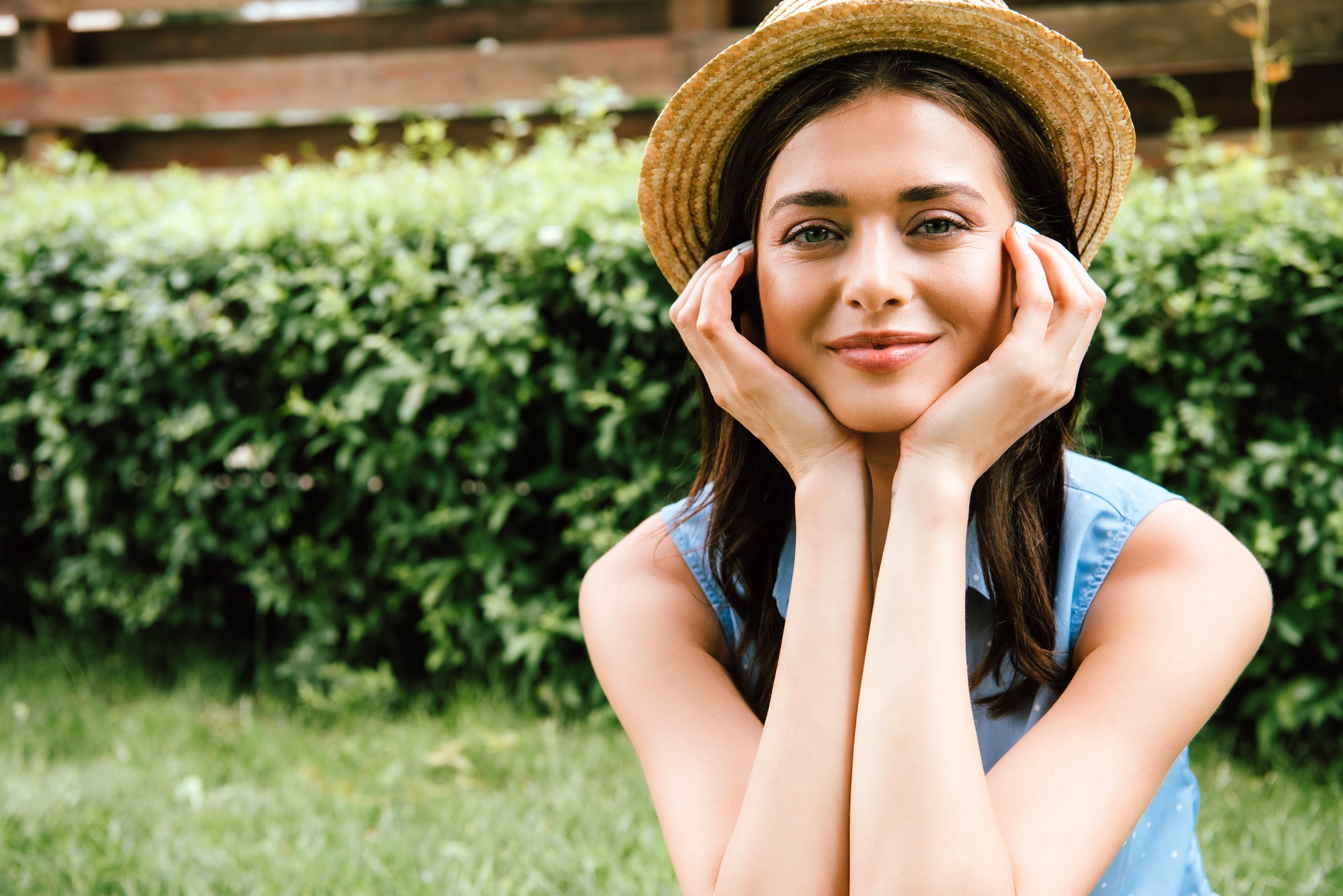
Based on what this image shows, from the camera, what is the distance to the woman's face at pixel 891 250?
1.70 metres

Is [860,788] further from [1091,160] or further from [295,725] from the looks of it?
[295,725]

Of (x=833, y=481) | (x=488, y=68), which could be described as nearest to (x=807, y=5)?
(x=833, y=481)

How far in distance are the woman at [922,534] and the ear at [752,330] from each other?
0.11 m

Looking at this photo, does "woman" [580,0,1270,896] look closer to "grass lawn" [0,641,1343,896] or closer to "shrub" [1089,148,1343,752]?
"grass lawn" [0,641,1343,896]

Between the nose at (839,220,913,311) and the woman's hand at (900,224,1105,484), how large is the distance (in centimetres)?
18

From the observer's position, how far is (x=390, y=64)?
233 inches

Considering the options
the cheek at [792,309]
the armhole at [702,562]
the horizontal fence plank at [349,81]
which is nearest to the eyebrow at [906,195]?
the cheek at [792,309]

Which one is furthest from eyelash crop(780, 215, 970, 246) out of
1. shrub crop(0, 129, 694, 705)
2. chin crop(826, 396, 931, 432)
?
shrub crop(0, 129, 694, 705)

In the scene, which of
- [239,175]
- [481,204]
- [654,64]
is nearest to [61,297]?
[481,204]

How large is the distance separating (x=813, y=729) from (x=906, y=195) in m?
0.82

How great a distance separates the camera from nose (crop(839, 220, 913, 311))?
5.49 ft

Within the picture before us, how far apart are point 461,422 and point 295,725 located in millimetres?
1302

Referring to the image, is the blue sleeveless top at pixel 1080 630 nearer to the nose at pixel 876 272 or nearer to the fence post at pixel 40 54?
the nose at pixel 876 272

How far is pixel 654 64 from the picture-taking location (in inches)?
220
